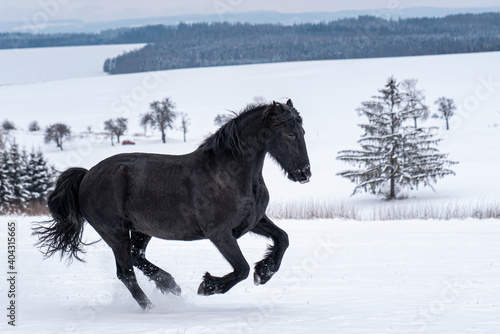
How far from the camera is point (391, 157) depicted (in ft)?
128

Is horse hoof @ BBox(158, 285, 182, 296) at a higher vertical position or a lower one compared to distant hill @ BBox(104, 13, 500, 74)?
lower

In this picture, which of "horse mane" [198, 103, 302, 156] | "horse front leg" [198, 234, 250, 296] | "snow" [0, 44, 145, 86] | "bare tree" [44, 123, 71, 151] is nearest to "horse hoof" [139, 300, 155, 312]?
"horse front leg" [198, 234, 250, 296]

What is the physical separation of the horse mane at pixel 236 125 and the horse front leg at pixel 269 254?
809 mm

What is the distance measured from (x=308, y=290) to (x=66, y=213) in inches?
116

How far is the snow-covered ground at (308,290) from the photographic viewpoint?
5.42 metres

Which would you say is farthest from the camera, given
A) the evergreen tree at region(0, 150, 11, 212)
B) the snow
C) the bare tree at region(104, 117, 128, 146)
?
the snow

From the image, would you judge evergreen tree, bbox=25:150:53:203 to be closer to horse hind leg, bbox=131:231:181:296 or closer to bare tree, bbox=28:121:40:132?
horse hind leg, bbox=131:231:181:296

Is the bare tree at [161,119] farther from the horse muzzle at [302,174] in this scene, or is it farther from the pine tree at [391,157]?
the horse muzzle at [302,174]

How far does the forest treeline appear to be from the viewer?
15062 cm

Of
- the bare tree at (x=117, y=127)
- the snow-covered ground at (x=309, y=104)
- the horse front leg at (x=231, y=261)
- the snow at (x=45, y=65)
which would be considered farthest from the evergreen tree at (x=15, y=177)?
the snow at (x=45, y=65)

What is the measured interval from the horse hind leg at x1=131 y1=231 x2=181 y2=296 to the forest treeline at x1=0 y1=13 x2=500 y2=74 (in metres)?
146

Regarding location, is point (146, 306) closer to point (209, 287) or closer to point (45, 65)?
point (209, 287)

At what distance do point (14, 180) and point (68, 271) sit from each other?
2192 cm

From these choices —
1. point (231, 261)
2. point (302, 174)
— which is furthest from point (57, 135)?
point (302, 174)
